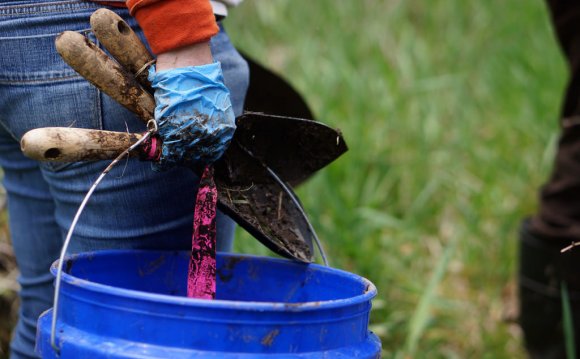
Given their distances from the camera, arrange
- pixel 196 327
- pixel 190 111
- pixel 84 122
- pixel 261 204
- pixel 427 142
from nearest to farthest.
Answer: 1. pixel 196 327
2. pixel 190 111
3. pixel 84 122
4. pixel 261 204
5. pixel 427 142

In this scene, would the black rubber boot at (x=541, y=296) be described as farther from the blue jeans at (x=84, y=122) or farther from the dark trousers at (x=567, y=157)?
the blue jeans at (x=84, y=122)

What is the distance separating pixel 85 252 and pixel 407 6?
489cm

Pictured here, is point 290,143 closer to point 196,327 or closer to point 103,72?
point 103,72

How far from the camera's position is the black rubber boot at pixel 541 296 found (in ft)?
8.45

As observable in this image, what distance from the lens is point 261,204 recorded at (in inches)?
56.4

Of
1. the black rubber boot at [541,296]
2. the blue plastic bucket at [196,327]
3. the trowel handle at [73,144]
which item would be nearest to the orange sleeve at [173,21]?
the trowel handle at [73,144]

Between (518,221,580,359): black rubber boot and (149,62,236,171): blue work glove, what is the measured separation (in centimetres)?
165

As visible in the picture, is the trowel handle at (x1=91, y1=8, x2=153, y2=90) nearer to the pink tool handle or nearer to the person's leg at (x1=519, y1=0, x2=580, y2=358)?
the pink tool handle

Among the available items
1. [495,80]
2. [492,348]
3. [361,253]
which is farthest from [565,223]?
[495,80]

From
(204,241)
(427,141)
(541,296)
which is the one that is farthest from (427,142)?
(204,241)

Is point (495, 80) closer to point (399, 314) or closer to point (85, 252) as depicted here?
point (399, 314)

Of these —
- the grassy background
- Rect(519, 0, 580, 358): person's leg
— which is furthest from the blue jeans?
Rect(519, 0, 580, 358): person's leg

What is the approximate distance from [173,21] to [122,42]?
0.09 metres

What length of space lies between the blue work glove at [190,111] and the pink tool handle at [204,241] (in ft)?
0.23
